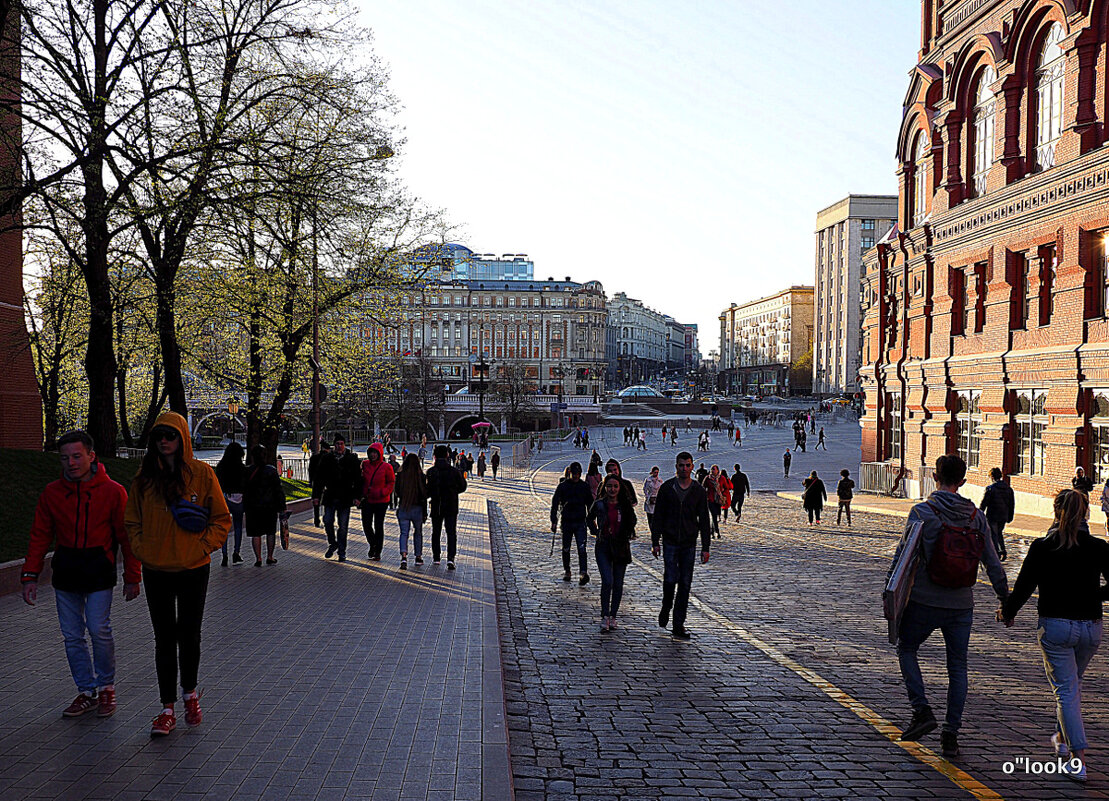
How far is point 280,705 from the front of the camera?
21.8 feet

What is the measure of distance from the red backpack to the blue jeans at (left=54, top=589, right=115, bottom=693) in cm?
545

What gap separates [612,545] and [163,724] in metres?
5.44

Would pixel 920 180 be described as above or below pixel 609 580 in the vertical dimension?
above

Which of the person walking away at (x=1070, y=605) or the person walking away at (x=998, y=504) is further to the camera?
the person walking away at (x=998, y=504)

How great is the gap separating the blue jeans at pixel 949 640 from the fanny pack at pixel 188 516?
15.5 feet

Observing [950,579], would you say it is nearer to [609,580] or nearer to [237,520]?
[609,580]

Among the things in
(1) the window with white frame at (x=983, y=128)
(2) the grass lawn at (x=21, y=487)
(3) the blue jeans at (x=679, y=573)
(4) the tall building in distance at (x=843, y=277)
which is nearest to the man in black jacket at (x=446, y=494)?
(2) the grass lawn at (x=21, y=487)

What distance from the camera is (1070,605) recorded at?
5.97 metres

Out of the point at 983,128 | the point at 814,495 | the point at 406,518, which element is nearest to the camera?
the point at 406,518

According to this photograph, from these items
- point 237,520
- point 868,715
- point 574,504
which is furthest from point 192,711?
point 237,520

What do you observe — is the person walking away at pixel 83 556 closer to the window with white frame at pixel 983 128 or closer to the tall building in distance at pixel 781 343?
the window with white frame at pixel 983 128

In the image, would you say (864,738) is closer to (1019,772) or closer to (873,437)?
(1019,772)

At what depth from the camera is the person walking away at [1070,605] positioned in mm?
5957

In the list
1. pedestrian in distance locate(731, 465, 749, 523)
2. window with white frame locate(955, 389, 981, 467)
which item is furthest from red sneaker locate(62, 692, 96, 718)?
window with white frame locate(955, 389, 981, 467)
